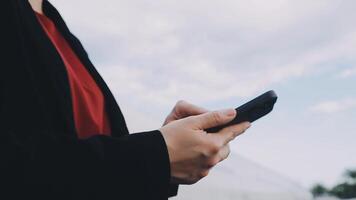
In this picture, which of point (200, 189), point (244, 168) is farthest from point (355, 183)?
point (200, 189)

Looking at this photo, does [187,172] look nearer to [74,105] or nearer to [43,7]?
[74,105]

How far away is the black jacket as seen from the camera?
1.77 ft

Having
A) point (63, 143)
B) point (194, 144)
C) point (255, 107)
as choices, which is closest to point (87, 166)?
point (63, 143)

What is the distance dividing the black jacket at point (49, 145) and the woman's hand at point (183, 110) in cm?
23

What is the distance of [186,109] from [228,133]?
19 centimetres

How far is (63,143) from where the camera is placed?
0.57 meters

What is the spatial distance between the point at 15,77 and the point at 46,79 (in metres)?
0.05

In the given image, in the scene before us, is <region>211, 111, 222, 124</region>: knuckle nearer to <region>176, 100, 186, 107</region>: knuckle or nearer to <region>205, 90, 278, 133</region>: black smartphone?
<region>205, 90, 278, 133</region>: black smartphone

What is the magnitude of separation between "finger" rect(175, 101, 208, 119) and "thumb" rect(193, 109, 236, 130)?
0.16 metres

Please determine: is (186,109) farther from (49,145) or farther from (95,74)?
(49,145)

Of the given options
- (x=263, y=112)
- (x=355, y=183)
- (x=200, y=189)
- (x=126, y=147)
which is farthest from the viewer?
(x=355, y=183)

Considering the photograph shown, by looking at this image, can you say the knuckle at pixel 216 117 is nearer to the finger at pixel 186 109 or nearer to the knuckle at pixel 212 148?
the knuckle at pixel 212 148

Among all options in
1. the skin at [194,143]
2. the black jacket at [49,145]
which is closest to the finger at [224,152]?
the skin at [194,143]

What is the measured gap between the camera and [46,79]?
65cm
